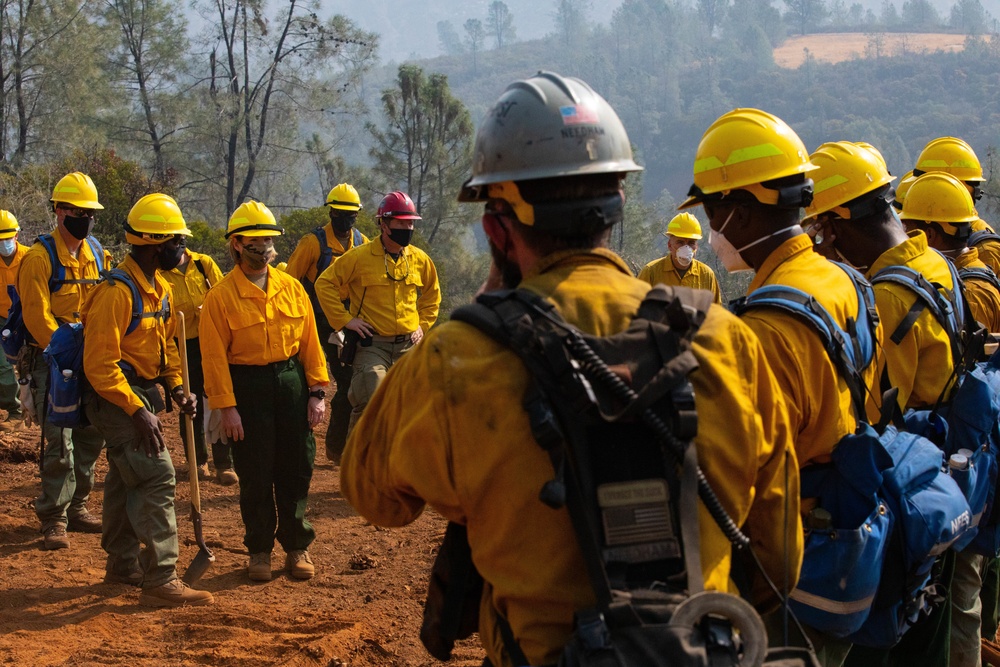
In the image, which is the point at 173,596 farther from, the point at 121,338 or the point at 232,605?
the point at 121,338

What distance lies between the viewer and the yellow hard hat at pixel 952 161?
26.2ft

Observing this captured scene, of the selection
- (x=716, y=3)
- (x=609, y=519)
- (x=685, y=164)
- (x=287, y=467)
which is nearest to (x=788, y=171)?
(x=609, y=519)

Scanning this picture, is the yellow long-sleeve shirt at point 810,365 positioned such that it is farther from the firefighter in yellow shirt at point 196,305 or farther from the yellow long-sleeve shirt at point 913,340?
the firefighter in yellow shirt at point 196,305

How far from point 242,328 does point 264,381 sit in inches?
16.1

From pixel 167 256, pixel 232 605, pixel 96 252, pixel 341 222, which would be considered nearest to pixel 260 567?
pixel 232 605

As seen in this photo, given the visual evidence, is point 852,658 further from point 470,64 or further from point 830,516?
point 470,64

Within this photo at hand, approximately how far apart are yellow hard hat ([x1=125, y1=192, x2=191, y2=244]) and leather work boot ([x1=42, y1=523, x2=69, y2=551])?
2850mm

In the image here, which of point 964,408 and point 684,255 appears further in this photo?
point 684,255

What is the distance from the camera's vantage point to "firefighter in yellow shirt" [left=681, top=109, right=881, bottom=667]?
3.27 m

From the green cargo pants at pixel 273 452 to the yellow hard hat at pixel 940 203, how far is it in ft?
14.1

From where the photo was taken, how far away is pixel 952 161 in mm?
8047

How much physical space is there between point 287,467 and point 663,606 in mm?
5483

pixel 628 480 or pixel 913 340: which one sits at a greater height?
pixel 628 480

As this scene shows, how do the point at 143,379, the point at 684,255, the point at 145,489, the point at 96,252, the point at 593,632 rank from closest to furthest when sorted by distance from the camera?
the point at 593,632 < the point at 145,489 < the point at 143,379 < the point at 96,252 < the point at 684,255
